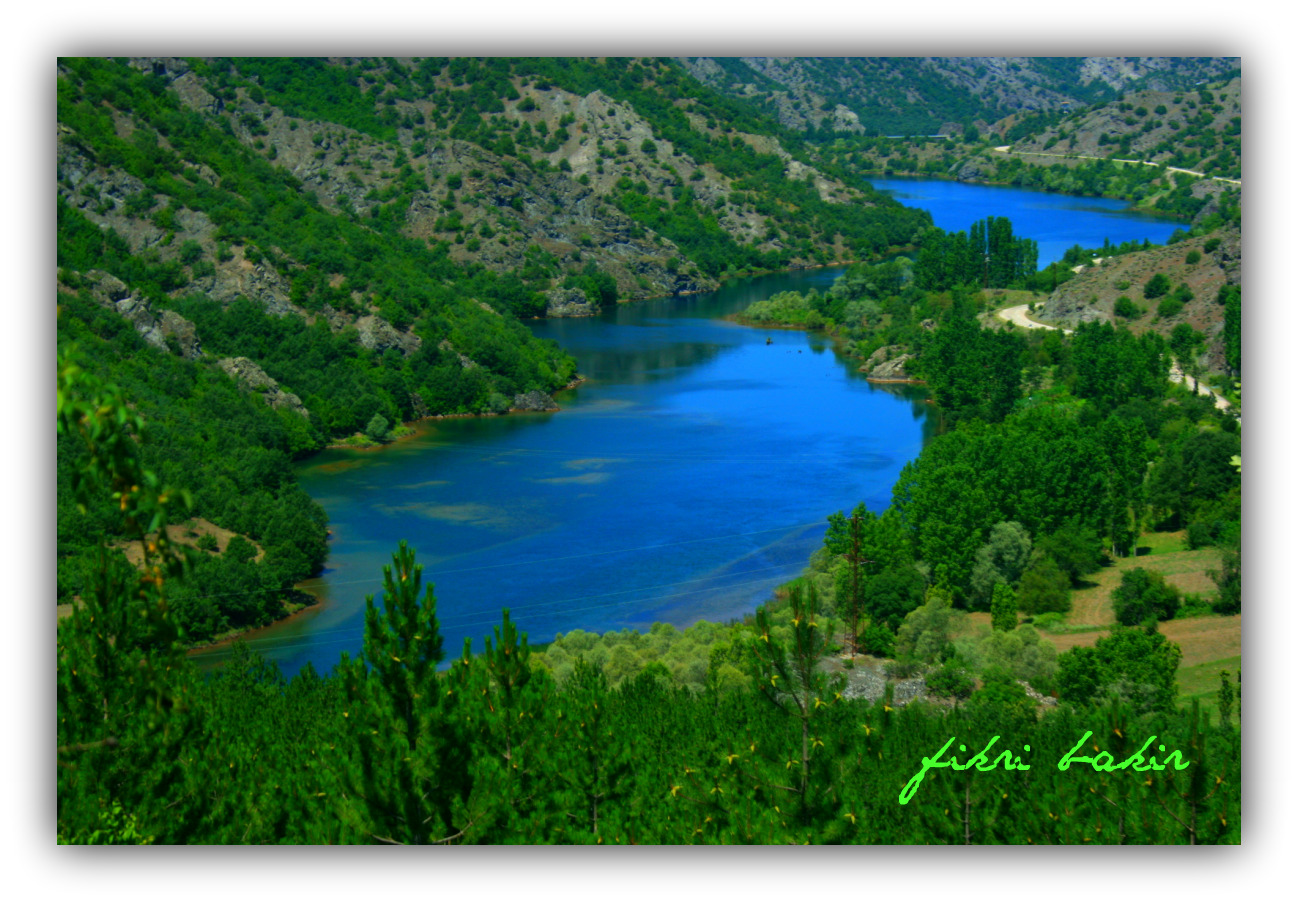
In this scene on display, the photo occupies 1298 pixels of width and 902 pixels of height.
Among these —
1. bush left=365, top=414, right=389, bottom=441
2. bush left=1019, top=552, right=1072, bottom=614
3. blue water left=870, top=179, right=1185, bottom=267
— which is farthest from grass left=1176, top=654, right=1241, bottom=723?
blue water left=870, top=179, right=1185, bottom=267

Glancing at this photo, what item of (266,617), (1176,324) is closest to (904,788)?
(266,617)

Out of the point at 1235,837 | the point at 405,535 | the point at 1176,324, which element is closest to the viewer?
the point at 1235,837

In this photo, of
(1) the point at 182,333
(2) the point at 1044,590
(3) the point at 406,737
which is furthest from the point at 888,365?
(3) the point at 406,737

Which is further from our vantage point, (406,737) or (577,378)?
(577,378)

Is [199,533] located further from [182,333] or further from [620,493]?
[182,333]

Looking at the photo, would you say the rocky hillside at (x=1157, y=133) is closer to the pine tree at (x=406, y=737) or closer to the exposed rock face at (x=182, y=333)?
the exposed rock face at (x=182, y=333)

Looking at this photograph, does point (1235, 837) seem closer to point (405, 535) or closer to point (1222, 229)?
point (405, 535)
